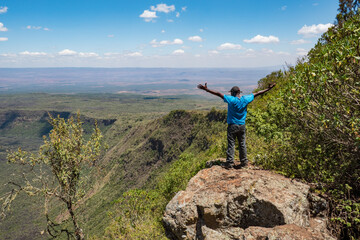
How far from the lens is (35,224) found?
128 metres

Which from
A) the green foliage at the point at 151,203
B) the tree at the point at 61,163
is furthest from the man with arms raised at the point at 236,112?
the tree at the point at 61,163

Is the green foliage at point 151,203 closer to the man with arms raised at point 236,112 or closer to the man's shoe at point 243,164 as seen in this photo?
the man's shoe at point 243,164

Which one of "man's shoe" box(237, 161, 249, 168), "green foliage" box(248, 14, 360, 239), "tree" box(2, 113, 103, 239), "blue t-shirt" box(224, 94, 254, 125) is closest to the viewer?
"green foliage" box(248, 14, 360, 239)

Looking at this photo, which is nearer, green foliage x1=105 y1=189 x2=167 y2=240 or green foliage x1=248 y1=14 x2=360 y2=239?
green foliage x1=248 y1=14 x2=360 y2=239

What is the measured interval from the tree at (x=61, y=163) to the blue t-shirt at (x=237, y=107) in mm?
12013

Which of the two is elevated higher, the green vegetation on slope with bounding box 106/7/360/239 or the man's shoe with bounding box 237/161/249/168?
the green vegetation on slope with bounding box 106/7/360/239

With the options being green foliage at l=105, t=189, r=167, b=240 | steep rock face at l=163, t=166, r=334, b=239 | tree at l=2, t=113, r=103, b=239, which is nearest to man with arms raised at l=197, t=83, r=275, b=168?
steep rock face at l=163, t=166, r=334, b=239

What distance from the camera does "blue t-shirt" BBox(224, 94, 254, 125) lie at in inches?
333

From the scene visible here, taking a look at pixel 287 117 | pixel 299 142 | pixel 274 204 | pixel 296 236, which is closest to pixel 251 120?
pixel 287 117

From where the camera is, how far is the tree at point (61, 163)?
14531 millimetres

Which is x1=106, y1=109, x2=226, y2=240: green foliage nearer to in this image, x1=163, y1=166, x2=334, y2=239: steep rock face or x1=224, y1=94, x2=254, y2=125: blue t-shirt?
x1=163, y1=166, x2=334, y2=239: steep rock face

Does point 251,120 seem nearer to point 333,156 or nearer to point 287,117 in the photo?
point 287,117

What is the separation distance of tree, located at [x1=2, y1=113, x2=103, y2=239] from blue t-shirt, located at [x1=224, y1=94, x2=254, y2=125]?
1201 centimetres

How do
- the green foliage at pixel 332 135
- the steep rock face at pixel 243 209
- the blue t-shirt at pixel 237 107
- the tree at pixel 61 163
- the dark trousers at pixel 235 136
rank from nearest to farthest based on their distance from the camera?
the green foliage at pixel 332 135, the steep rock face at pixel 243 209, the blue t-shirt at pixel 237 107, the dark trousers at pixel 235 136, the tree at pixel 61 163
